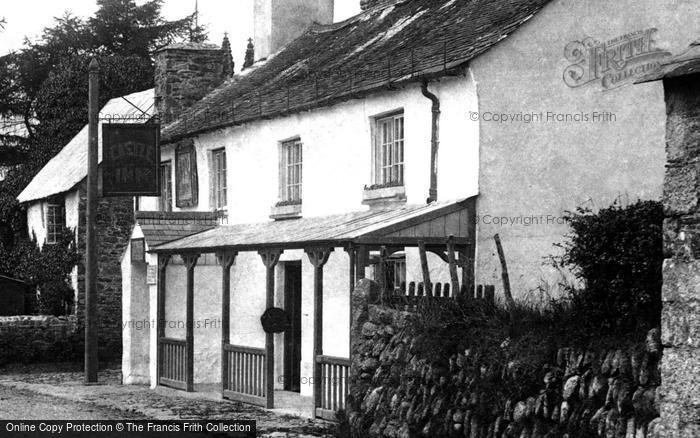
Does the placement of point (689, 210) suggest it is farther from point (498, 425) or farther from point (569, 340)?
point (498, 425)

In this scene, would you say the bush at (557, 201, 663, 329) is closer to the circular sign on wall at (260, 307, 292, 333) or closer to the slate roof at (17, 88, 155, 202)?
the circular sign on wall at (260, 307, 292, 333)

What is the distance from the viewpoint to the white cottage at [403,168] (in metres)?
17.1

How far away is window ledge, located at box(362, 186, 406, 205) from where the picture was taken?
18625 millimetres

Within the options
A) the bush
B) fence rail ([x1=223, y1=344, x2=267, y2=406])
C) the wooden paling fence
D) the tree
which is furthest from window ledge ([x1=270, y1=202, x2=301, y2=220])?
the tree

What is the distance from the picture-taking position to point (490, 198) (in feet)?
56.0

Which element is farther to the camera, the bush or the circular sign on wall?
the circular sign on wall

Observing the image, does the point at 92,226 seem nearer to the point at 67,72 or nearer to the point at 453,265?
the point at 453,265

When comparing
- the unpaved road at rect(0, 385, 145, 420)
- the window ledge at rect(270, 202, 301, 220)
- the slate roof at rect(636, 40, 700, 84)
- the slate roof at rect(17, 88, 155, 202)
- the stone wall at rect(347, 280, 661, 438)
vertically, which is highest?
the slate roof at rect(17, 88, 155, 202)

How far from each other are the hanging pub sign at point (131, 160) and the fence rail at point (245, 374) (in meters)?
5.96

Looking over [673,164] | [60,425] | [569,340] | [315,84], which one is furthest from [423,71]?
[673,164]

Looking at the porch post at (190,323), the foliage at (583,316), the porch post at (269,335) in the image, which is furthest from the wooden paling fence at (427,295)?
the porch post at (190,323)

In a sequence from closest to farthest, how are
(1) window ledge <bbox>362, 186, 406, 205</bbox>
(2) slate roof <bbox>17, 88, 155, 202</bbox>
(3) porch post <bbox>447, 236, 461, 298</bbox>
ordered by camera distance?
(3) porch post <bbox>447, 236, 461, 298</bbox> → (1) window ledge <bbox>362, 186, 406, 205</bbox> → (2) slate roof <bbox>17, 88, 155, 202</bbox>

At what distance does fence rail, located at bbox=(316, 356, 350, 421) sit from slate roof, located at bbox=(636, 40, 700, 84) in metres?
8.72

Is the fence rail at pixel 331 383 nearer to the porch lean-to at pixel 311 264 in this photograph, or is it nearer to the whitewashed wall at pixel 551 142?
the porch lean-to at pixel 311 264
